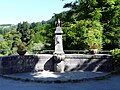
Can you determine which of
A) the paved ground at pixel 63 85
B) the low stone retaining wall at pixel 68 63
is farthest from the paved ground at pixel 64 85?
the low stone retaining wall at pixel 68 63

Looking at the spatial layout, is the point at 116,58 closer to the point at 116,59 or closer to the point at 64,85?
the point at 116,59

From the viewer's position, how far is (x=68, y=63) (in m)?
12.9

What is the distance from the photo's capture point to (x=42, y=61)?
1265 centimetres

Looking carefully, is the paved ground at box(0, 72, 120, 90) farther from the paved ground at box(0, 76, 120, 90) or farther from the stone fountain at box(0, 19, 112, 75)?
the stone fountain at box(0, 19, 112, 75)

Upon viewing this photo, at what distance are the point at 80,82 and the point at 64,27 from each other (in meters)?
11.3

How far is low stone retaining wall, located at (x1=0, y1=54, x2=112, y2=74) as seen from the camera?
40.2 ft

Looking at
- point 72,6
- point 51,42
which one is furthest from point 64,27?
point 72,6

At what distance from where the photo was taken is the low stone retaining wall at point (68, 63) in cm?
1224

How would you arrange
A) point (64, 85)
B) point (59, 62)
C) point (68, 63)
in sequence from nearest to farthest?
1. point (64, 85)
2. point (59, 62)
3. point (68, 63)

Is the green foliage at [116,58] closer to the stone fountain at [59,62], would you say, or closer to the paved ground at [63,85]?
the stone fountain at [59,62]

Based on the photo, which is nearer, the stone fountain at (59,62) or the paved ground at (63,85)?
the paved ground at (63,85)

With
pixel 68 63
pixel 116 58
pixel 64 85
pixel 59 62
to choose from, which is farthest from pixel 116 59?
pixel 64 85

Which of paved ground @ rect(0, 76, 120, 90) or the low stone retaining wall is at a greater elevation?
the low stone retaining wall

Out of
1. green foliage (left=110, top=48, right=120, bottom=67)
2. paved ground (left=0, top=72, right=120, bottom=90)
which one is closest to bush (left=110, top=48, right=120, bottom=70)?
green foliage (left=110, top=48, right=120, bottom=67)
